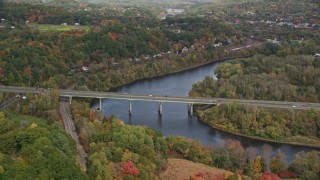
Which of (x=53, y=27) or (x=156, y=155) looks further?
(x=53, y=27)

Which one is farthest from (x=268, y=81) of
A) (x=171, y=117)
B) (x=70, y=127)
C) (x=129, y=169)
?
(x=129, y=169)

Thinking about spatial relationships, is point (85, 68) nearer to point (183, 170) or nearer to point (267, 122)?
point (267, 122)

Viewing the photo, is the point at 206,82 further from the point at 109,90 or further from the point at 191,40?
the point at 191,40

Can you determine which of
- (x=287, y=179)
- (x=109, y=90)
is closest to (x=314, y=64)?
(x=109, y=90)

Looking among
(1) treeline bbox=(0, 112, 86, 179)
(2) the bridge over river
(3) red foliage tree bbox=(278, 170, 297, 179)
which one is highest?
(1) treeline bbox=(0, 112, 86, 179)

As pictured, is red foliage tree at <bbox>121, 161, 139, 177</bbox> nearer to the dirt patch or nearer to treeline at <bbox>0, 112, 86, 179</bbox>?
the dirt patch

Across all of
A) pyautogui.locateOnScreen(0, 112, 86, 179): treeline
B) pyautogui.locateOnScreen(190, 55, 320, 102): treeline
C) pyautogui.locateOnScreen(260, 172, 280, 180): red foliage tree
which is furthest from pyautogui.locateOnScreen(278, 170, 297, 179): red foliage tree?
pyautogui.locateOnScreen(190, 55, 320, 102): treeline
